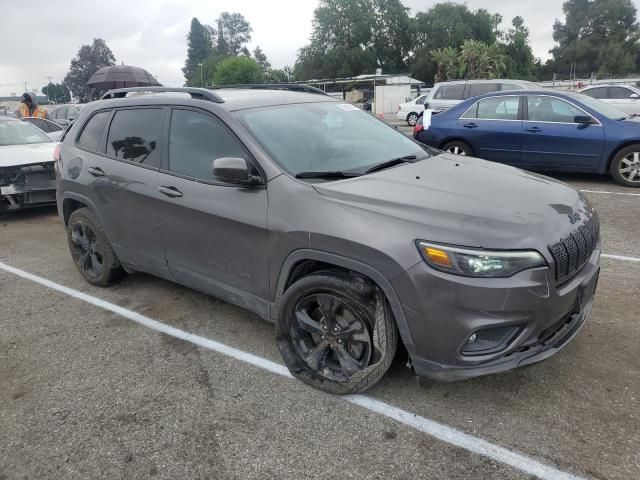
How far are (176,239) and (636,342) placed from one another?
3213 millimetres

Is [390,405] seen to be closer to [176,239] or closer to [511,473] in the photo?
[511,473]

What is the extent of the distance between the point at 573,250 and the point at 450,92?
47.2ft

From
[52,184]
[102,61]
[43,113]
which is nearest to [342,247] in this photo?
[52,184]

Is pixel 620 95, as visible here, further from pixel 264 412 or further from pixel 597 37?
pixel 597 37

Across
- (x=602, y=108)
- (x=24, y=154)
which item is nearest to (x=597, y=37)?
(x=602, y=108)

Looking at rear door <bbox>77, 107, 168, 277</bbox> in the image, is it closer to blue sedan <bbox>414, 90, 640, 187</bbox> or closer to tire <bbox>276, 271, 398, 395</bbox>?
tire <bbox>276, 271, 398, 395</bbox>

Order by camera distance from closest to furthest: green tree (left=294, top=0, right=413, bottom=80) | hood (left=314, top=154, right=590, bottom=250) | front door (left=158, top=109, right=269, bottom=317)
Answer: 1. hood (left=314, top=154, right=590, bottom=250)
2. front door (left=158, top=109, right=269, bottom=317)
3. green tree (left=294, top=0, right=413, bottom=80)

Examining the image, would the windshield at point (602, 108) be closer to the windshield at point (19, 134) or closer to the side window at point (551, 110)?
the side window at point (551, 110)

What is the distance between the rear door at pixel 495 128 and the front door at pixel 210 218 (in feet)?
20.9

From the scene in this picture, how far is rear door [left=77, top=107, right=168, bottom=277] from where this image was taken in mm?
3814

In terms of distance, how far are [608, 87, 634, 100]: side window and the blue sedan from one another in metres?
7.91

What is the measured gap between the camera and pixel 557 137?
26.2ft

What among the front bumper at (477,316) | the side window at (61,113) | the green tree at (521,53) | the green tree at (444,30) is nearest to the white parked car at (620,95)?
the front bumper at (477,316)

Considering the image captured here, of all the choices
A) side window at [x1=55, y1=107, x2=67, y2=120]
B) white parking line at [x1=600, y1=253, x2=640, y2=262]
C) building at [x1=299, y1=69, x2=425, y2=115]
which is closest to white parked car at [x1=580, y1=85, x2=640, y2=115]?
white parking line at [x1=600, y1=253, x2=640, y2=262]
